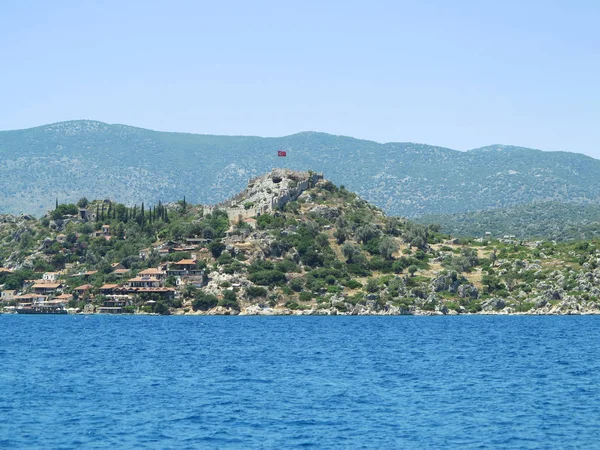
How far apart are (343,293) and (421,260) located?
21190mm

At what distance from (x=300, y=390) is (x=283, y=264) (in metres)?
101

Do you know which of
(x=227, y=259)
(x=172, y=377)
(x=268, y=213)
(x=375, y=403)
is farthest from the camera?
(x=268, y=213)

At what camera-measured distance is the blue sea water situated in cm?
4659

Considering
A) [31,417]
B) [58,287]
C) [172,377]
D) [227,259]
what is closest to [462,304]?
[227,259]

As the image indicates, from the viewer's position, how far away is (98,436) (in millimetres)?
46188

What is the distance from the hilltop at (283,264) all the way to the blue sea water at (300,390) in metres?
41.9

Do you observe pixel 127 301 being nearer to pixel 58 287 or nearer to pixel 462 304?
pixel 58 287

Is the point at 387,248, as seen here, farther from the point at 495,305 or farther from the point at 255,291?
the point at 255,291

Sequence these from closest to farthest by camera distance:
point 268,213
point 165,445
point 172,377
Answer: point 165,445 < point 172,377 < point 268,213

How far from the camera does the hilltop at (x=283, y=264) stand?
499 ft

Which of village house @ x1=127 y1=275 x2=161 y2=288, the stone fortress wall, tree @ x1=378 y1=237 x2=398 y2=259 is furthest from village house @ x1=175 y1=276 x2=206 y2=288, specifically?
tree @ x1=378 y1=237 x2=398 y2=259

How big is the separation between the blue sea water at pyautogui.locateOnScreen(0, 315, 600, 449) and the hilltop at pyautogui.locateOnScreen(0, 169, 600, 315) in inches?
1649

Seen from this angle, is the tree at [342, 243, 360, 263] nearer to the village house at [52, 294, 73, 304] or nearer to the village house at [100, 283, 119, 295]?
the village house at [100, 283, 119, 295]

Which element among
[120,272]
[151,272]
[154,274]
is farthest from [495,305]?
[120,272]
